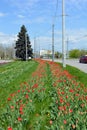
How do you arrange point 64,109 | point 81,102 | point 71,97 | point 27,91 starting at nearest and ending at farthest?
point 64,109, point 81,102, point 71,97, point 27,91

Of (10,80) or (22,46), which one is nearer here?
(10,80)

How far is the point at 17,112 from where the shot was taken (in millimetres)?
7438

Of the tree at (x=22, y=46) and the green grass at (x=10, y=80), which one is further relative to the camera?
the tree at (x=22, y=46)

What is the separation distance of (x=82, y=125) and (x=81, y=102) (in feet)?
8.02

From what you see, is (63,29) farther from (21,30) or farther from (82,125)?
(21,30)

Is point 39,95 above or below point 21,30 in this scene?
below

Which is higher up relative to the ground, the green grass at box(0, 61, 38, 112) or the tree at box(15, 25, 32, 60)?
the tree at box(15, 25, 32, 60)

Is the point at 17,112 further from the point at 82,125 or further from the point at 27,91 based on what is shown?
the point at 27,91

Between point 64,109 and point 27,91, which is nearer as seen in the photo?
point 64,109

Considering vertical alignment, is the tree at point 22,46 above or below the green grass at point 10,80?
above

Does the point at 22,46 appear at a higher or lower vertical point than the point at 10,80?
higher

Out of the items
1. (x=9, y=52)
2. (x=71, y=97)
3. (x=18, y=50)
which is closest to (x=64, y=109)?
(x=71, y=97)

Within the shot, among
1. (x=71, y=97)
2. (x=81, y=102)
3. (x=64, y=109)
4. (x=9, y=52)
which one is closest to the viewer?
(x=64, y=109)

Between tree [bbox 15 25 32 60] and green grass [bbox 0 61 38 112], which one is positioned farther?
tree [bbox 15 25 32 60]
